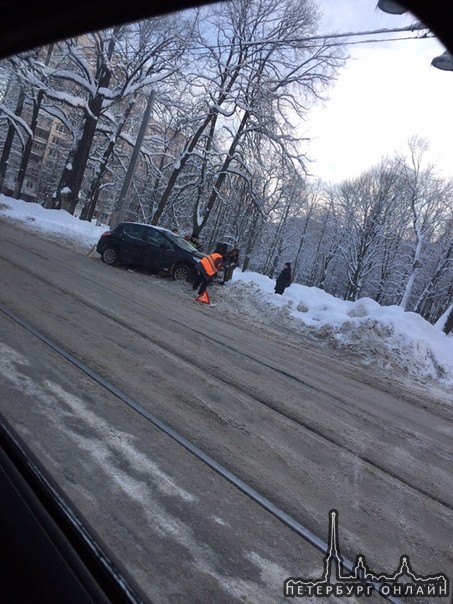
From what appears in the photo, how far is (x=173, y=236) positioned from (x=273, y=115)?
→ 11.0 metres

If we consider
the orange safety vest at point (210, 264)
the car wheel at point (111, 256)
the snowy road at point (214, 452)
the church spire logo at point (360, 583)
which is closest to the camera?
the church spire logo at point (360, 583)

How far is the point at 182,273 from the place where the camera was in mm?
16203

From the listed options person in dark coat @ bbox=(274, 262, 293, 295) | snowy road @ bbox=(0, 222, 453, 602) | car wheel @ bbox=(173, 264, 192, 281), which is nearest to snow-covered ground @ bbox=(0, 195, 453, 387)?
person in dark coat @ bbox=(274, 262, 293, 295)

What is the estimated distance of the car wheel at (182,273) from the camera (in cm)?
1606

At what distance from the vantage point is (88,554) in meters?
1.56

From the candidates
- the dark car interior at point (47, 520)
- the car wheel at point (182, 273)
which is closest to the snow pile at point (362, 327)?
the car wheel at point (182, 273)

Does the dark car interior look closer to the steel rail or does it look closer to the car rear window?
the steel rail

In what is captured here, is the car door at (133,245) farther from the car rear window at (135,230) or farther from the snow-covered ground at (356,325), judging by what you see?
the snow-covered ground at (356,325)

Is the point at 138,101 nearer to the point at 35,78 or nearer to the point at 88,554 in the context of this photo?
the point at 35,78

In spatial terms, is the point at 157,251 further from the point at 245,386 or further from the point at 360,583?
the point at 360,583

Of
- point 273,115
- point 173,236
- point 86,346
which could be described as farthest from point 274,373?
point 273,115

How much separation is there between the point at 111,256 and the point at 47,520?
15974 mm

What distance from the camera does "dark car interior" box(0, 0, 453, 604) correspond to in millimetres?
1388

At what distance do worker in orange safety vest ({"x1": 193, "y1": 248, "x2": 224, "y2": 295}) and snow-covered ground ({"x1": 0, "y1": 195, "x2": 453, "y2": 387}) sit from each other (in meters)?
0.75
